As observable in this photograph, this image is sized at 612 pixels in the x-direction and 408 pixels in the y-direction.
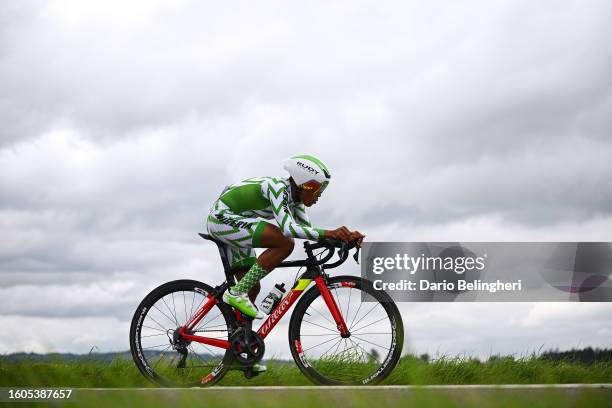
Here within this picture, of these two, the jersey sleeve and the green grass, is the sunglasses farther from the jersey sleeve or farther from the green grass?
the green grass

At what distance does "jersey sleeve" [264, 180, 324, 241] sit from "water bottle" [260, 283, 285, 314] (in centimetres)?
79

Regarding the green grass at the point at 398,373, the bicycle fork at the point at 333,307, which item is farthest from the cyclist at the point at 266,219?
the green grass at the point at 398,373

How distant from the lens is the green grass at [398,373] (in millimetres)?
9242

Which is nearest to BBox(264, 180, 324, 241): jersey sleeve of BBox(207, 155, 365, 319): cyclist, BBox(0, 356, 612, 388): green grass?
BBox(207, 155, 365, 319): cyclist

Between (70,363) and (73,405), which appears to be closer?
(73,405)

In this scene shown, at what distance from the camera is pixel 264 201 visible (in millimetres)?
8523

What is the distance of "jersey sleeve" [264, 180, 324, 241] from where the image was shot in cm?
795

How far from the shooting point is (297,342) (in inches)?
326

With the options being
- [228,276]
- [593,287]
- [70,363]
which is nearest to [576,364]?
[593,287]

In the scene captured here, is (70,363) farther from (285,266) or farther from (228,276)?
(285,266)

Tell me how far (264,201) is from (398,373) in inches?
111

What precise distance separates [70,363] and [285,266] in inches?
153

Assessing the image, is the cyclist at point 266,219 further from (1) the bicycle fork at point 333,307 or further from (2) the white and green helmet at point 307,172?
(1) the bicycle fork at point 333,307

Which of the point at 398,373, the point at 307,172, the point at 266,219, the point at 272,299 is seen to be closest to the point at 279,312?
the point at 272,299
